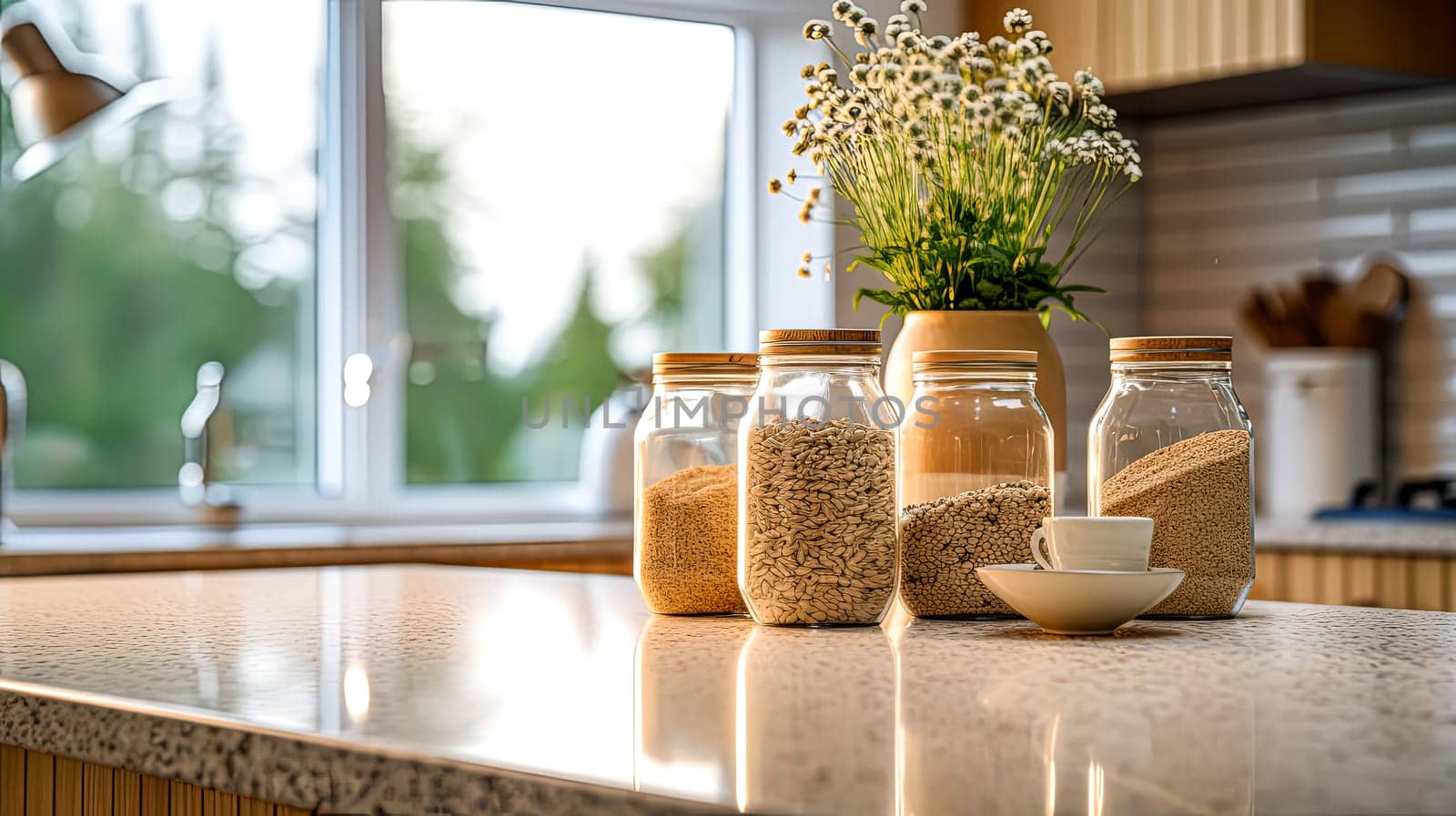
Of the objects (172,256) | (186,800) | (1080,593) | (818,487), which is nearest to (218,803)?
(186,800)

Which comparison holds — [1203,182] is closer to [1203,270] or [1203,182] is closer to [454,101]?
[1203,270]

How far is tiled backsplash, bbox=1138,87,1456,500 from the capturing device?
3.33 m

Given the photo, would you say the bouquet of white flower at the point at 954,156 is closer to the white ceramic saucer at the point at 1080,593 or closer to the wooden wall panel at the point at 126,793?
the white ceramic saucer at the point at 1080,593

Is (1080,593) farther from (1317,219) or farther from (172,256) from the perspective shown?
(1317,219)

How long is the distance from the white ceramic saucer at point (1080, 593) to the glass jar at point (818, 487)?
8 centimetres

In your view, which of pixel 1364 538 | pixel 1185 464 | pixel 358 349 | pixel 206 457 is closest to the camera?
pixel 1185 464

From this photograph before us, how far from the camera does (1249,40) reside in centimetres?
312

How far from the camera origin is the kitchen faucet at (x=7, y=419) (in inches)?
98.4

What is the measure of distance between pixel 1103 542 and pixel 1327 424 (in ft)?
8.48

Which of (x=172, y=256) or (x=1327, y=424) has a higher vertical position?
(x=172, y=256)

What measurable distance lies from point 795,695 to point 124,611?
0.70 meters

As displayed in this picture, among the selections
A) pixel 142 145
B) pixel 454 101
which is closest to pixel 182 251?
pixel 142 145

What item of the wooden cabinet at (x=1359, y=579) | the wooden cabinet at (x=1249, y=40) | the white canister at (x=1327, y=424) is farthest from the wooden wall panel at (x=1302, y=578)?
the wooden cabinet at (x=1249, y=40)

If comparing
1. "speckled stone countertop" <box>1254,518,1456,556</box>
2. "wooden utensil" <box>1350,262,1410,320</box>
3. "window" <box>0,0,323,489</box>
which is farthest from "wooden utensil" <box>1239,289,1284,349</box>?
"window" <box>0,0,323,489</box>
